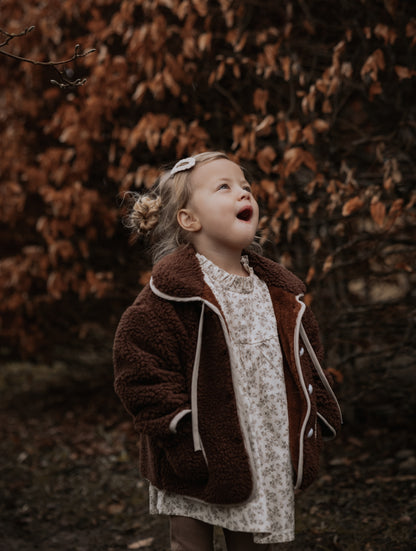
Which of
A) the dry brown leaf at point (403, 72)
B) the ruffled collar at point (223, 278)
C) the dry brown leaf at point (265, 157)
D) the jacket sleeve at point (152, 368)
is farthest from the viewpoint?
the dry brown leaf at point (265, 157)

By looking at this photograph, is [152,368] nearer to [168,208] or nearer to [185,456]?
[185,456]

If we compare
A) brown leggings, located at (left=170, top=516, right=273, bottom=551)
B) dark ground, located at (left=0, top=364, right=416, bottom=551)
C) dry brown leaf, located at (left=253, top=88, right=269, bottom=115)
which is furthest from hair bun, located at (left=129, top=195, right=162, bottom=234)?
dark ground, located at (left=0, top=364, right=416, bottom=551)

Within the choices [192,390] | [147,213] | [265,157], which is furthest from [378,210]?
[192,390]

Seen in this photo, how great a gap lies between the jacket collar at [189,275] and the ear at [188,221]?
6 centimetres

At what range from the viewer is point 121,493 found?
4.00 meters

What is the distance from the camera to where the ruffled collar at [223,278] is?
2.03m

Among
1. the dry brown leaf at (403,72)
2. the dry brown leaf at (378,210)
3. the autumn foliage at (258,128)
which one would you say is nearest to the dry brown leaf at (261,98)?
the autumn foliage at (258,128)

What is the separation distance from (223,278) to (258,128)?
1370 mm

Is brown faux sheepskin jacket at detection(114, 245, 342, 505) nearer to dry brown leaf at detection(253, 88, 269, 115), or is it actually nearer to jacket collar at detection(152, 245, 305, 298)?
jacket collar at detection(152, 245, 305, 298)

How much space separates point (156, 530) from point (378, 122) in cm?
261

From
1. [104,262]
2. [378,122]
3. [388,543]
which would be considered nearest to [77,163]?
[104,262]

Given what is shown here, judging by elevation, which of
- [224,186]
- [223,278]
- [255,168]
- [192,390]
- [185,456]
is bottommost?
[185,456]

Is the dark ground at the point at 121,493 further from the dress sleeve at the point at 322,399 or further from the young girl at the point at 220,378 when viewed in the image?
the young girl at the point at 220,378

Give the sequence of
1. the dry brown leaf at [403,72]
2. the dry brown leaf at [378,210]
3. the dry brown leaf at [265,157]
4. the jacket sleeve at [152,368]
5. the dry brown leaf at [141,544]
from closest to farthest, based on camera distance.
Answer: the jacket sleeve at [152,368] < the dry brown leaf at [378,210] < the dry brown leaf at [403,72] < the dry brown leaf at [141,544] < the dry brown leaf at [265,157]
